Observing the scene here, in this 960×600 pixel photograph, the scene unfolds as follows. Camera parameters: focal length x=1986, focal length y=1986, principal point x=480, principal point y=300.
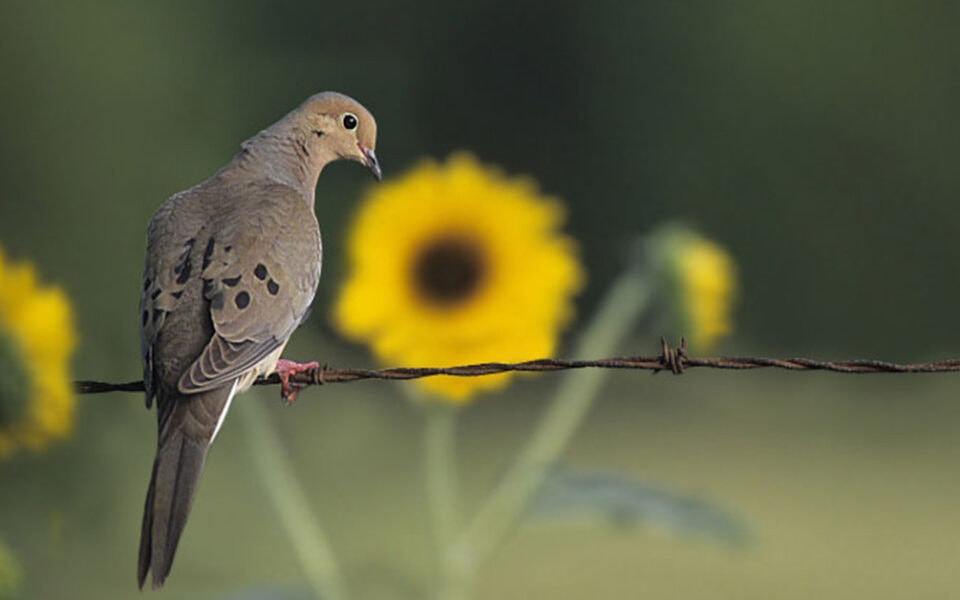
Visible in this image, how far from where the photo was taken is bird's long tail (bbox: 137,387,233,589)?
1.91 meters

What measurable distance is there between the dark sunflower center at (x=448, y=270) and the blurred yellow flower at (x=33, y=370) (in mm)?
502

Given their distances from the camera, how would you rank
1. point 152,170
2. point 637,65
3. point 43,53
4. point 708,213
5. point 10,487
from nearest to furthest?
point 10,487, point 152,170, point 43,53, point 708,213, point 637,65

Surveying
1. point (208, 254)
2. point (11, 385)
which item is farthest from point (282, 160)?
point (11, 385)

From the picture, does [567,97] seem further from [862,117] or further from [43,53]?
[43,53]

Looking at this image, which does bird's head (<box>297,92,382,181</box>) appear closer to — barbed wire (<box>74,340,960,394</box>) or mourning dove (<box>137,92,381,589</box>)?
mourning dove (<box>137,92,381,589</box>)

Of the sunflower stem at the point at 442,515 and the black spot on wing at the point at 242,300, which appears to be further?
the sunflower stem at the point at 442,515

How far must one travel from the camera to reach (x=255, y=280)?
84.5 inches

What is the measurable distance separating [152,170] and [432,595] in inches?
132

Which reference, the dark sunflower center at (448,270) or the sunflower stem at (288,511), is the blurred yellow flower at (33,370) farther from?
the dark sunflower center at (448,270)

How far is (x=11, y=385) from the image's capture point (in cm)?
245

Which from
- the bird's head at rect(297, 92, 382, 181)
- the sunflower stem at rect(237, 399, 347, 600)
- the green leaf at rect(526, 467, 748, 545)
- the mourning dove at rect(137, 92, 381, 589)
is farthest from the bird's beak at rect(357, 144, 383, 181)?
the green leaf at rect(526, 467, 748, 545)

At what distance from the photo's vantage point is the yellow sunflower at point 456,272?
267 centimetres

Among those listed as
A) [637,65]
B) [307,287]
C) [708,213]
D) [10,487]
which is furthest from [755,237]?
[307,287]

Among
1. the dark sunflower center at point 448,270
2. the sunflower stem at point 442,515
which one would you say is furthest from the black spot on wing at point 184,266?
the dark sunflower center at point 448,270
